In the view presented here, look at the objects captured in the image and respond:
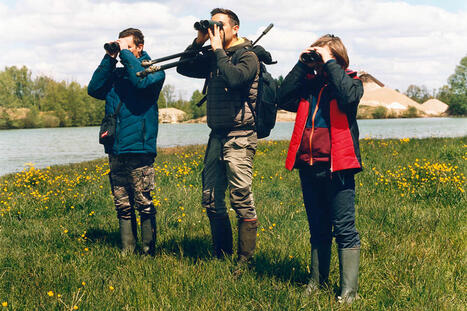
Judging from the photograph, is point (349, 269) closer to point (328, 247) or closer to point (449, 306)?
point (328, 247)

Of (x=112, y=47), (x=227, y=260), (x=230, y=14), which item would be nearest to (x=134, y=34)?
(x=112, y=47)

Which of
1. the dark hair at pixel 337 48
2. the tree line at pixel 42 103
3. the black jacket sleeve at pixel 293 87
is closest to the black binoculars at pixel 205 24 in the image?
the black jacket sleeve at pixel 293 87

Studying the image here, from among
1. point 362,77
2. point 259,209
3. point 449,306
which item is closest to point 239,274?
point 449,306

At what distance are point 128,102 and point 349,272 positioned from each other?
9.52 ft

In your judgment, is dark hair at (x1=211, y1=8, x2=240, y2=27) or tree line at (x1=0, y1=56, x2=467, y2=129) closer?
dark hair at (x1=211, y1=8, x2=240, y2=27)

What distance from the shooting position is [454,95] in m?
88.3

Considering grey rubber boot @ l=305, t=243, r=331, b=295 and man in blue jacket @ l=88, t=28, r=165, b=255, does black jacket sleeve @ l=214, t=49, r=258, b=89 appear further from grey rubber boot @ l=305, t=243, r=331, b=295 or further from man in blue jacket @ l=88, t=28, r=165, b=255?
grey rubber boot @ l=305, t=243, r=331, b=295

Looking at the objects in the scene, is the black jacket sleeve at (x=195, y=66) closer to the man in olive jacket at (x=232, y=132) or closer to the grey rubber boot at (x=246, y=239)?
the man in olive jacket at (x=232, y=132)

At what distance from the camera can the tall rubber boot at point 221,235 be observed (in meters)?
4.05

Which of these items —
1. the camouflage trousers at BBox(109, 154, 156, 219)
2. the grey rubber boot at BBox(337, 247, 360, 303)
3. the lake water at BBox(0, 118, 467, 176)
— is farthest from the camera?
the lake water at BBox(0, 118, 467, 176)

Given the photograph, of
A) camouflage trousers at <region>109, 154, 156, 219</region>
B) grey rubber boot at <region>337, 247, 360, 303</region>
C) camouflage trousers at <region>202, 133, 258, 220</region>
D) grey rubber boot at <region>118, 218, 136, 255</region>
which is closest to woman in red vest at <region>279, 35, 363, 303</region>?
grey rubber boot at <region>337, 247, 360, 303</region>

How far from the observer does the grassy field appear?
3.04 metres

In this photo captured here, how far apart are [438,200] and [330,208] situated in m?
3.85

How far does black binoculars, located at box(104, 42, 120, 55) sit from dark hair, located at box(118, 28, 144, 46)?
0.18m
